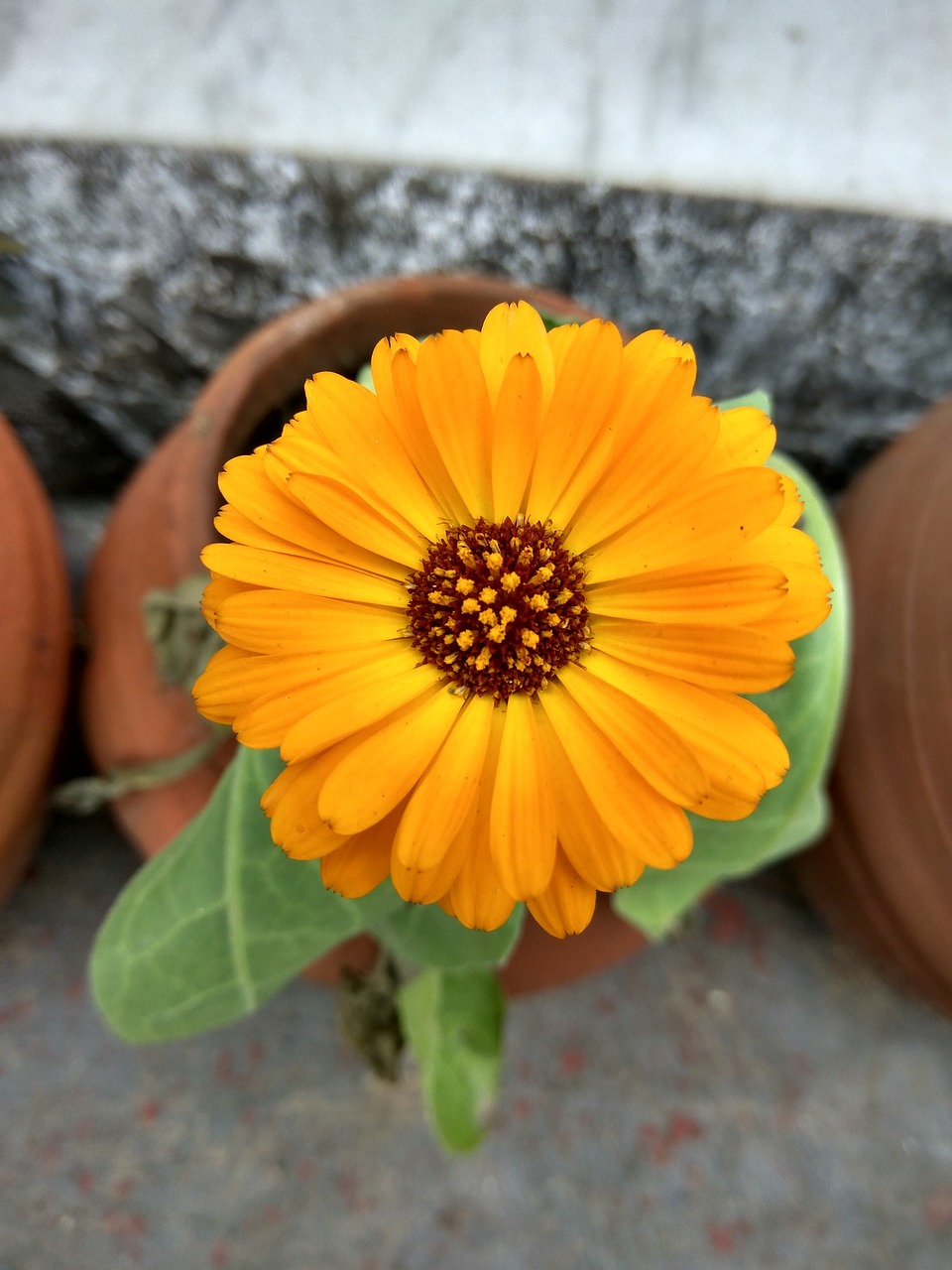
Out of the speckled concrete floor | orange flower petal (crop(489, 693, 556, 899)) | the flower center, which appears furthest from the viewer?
the speckled concrete floor

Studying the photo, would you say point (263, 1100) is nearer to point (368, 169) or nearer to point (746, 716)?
point (746, 716)

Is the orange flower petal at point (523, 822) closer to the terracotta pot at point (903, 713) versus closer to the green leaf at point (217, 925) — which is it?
the green leaf at point (217, 925)

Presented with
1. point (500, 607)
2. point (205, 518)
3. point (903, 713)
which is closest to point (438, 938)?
point (500, 607)

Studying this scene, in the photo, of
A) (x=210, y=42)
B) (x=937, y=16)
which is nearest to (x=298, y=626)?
(x=210, y=42)

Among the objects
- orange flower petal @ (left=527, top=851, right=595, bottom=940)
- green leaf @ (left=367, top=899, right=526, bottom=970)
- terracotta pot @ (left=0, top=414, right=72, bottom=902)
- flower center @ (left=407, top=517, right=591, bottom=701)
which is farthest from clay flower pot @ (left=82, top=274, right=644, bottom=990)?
orange flower petal @ (left=527, top=851, right=595, bottom=940)

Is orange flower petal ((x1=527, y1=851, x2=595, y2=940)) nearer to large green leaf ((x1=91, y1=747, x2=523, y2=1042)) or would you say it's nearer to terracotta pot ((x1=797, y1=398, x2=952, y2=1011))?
large green leaf ((x1=91, y1=747, x2=523, y2=1042))

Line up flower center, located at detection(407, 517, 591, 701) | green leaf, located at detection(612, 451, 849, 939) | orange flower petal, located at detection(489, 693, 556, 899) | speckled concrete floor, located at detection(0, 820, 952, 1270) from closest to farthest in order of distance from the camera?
orange flower petal, located at detection(489, 693, 556, 899) → flower center, located at detection(407, 517, 591, 701) → green leaf, located at detection(612, 451, 849, 939) → speckled concrete floor, located at detection(0, 820, 952, 1270)

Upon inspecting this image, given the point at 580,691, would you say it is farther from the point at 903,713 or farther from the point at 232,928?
the point at 903,713
